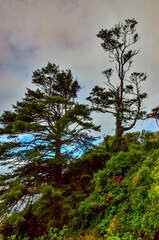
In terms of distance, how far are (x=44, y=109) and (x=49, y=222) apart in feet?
15.3

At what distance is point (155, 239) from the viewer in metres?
3.31

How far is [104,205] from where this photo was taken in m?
4.99

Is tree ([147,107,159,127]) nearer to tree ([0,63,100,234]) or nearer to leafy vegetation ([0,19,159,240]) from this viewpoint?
leafy vegetation ([0,19,159,240])

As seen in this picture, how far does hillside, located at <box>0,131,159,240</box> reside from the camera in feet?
12.6

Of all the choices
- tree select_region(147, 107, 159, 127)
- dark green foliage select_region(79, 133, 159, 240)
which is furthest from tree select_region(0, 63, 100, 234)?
tree select_region(147, 107, 159, 127)

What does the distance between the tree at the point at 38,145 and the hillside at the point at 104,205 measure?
51 cm

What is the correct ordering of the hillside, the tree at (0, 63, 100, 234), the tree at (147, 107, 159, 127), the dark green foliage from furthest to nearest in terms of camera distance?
the tree at (147, 107, 159, 127) < the tree at (0, 63, 100, 234) < the hillside < the dark green foliage

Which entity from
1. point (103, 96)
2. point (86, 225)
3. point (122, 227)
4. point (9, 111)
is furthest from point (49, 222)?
point (103, 96)

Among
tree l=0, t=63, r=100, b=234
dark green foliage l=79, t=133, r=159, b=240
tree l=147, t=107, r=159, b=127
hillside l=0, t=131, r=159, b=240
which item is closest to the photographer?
dark green foliage l=79, t=133, r=159, b=240

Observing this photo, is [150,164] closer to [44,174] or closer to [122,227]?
[122,227]

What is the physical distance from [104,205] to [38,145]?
4179 millimetres

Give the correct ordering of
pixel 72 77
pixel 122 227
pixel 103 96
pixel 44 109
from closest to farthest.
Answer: pixel 122 227, pixel 44 109, pixel 72 77, pixel 103 96

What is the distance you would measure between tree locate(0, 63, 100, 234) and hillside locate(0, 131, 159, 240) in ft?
1.66

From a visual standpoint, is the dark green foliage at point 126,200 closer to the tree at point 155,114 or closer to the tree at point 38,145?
the tree at point 38,145
